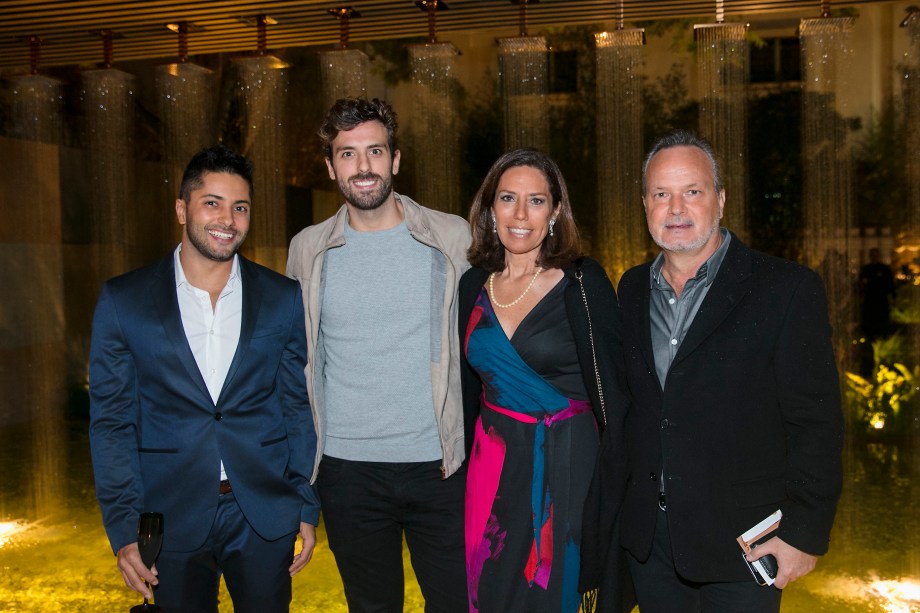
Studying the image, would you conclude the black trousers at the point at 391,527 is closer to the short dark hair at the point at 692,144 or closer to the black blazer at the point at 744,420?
the black blazer at the point at 744,420

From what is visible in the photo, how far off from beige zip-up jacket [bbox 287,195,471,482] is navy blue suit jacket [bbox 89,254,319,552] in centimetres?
29

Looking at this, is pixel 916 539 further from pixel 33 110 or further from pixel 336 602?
pixel 33 110

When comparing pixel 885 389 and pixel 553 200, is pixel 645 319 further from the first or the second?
pixel 885 389

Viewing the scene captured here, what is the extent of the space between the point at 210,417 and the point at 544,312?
1.03 meters

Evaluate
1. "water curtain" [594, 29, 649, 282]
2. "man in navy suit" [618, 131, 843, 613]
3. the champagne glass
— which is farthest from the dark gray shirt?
"water curtain" [594, 29, 649, 282]

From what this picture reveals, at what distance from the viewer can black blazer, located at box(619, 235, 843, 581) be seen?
1.95m

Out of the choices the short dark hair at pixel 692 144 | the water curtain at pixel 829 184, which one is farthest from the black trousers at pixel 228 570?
the water curtain at pixel 829 184

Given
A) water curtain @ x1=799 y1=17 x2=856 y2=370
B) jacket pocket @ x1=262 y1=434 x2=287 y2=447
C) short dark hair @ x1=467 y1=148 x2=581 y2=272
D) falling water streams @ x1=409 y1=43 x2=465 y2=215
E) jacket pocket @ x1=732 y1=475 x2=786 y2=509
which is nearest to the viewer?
jacket pocket @ x1=732 y1=475 x2=786 y2=509

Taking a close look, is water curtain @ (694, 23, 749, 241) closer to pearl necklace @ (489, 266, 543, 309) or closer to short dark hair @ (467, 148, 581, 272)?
short dark hair @ (467, 148, 581, 272)

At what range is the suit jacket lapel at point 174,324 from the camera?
2.27m

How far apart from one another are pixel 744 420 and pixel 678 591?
1.73 feet

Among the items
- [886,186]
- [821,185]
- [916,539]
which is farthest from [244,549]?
[886,186]

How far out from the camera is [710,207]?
2.14 metres

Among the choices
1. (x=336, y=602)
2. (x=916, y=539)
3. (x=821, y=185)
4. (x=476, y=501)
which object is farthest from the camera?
(x=821, y=185)
